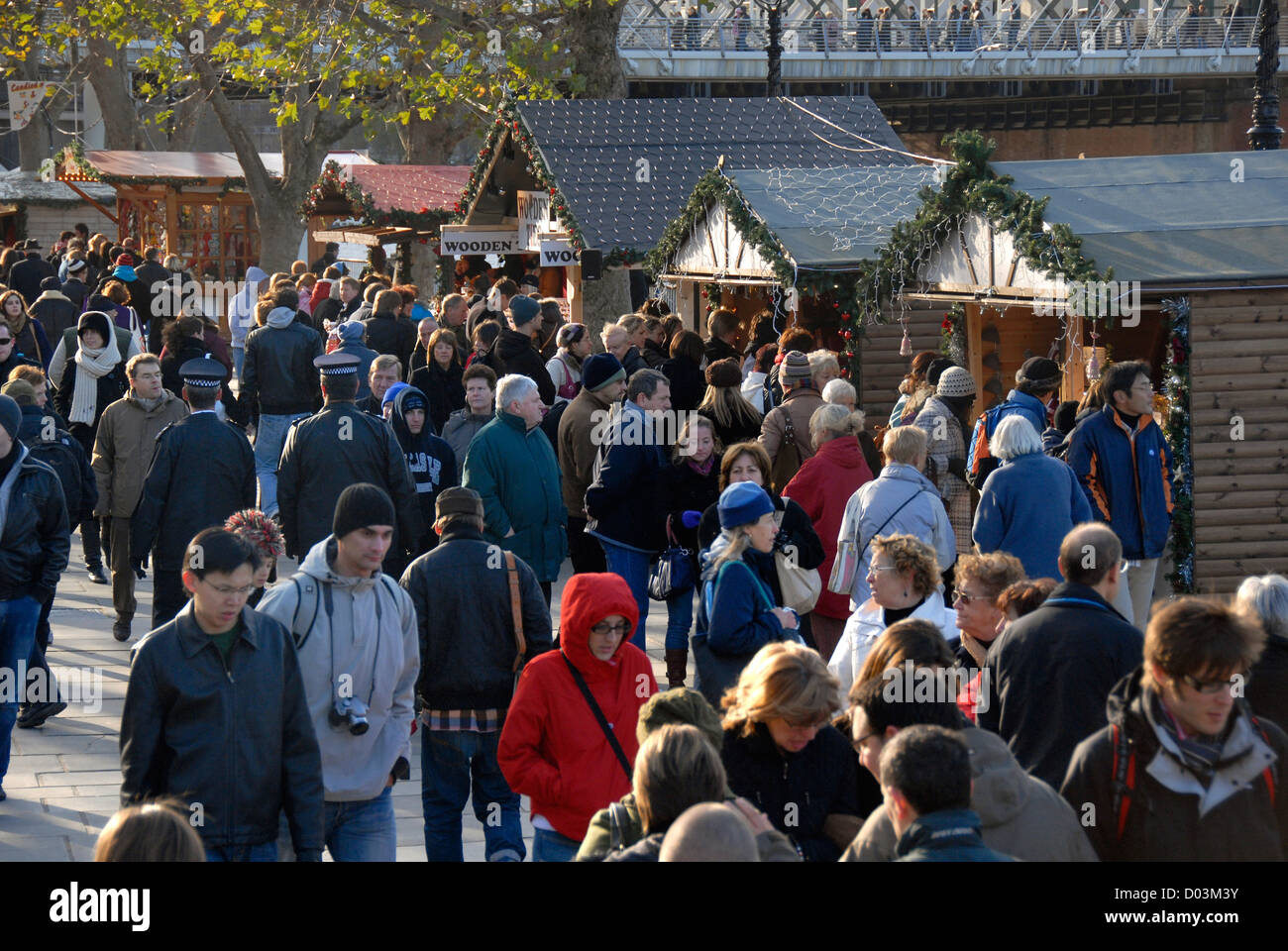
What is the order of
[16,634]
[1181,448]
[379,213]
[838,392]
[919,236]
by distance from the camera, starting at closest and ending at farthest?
[16,634], [838,392], [1181,448], [919,236], [379,213]

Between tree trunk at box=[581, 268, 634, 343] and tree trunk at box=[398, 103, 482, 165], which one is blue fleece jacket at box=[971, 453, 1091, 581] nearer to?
tree trunk at box=[581, 268, 634, 343]

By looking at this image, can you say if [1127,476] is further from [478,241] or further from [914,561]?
[478,241]

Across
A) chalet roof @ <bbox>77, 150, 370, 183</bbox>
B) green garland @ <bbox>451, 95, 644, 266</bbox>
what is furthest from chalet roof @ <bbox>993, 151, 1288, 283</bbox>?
chalet roof @ <bbox>77, 150, 370, 183</bbox>

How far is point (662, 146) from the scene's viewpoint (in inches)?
713

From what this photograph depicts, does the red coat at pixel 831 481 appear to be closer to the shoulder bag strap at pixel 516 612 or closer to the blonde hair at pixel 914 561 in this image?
the blonde hair at pixel 914 561

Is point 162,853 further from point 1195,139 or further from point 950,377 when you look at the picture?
point 1195,139

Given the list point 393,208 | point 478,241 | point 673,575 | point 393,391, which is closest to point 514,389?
point 673,575

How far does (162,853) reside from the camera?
3.45m

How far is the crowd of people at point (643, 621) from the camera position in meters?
4.09

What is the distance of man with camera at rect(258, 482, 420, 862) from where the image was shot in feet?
17.8

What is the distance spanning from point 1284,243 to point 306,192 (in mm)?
21560

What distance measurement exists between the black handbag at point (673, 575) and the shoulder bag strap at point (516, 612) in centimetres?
224

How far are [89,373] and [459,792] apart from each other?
7.17m

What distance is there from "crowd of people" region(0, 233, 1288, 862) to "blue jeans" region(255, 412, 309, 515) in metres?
0.05
